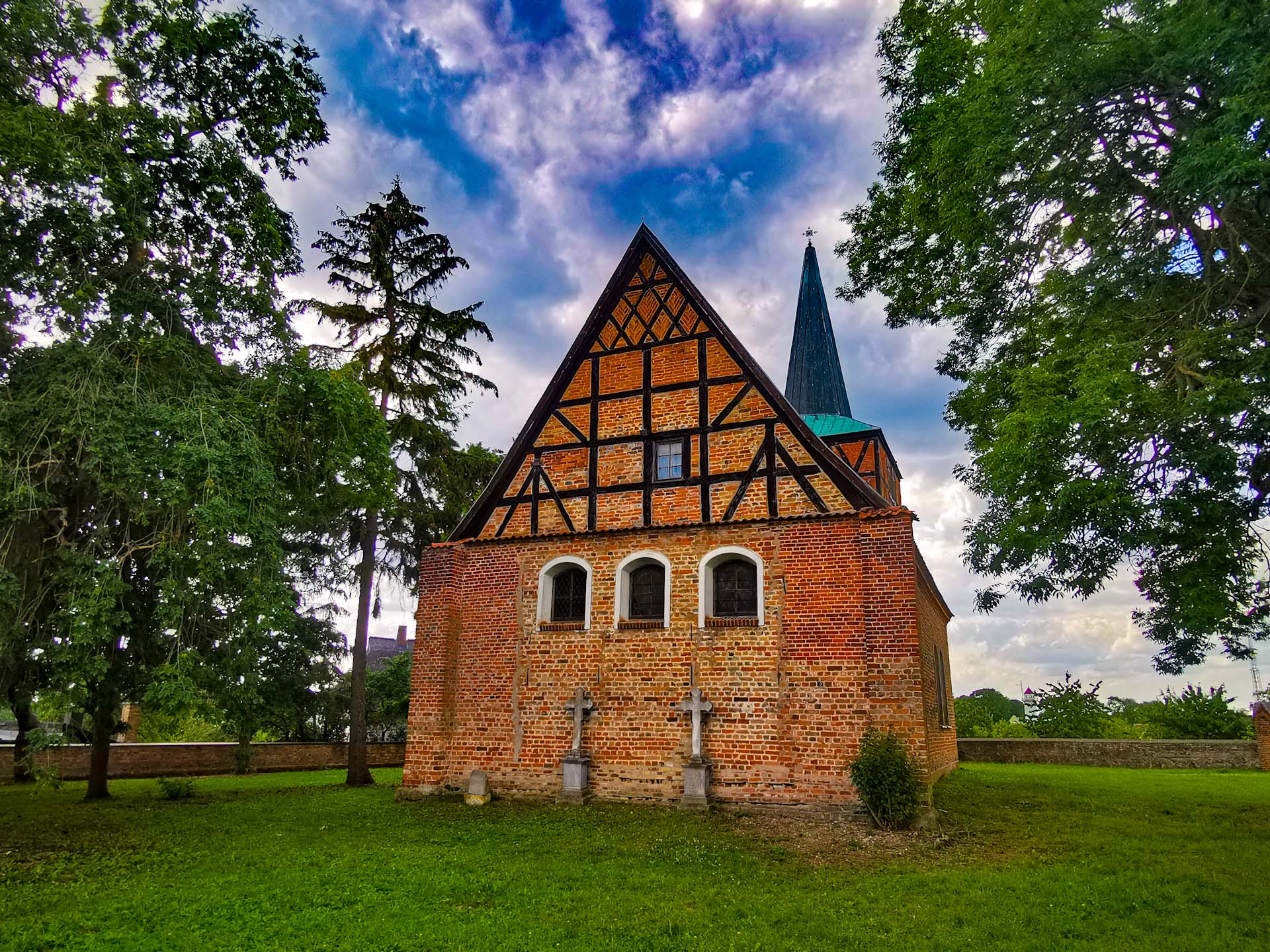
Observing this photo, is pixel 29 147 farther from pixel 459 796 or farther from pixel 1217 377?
pixel 1217 377

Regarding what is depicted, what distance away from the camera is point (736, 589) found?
12.0 m

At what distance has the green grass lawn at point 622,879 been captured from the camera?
564cm

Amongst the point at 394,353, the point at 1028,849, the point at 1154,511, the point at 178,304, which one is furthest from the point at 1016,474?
the point at 394,353

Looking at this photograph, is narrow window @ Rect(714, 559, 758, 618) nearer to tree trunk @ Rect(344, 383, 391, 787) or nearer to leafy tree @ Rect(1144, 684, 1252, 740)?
tree trunk @ Rect(344, 383, 391, 787)

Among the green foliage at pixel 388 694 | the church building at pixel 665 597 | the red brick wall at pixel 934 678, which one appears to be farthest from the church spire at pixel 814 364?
the green foliage at pixel 388 694

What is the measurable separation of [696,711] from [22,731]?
1147 centimetres

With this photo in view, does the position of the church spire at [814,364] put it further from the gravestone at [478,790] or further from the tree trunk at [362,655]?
the gravestone at [478,790]

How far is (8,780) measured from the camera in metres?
15.0

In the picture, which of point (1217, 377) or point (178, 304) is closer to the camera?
point (1217, 377)

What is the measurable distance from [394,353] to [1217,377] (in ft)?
54.3

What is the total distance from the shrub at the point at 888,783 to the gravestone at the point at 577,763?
418 centimetres

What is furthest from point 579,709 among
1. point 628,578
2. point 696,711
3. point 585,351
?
point 585,351

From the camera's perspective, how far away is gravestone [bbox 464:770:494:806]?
1209 centimetres

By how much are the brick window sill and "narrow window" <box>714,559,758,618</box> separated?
0.13m
